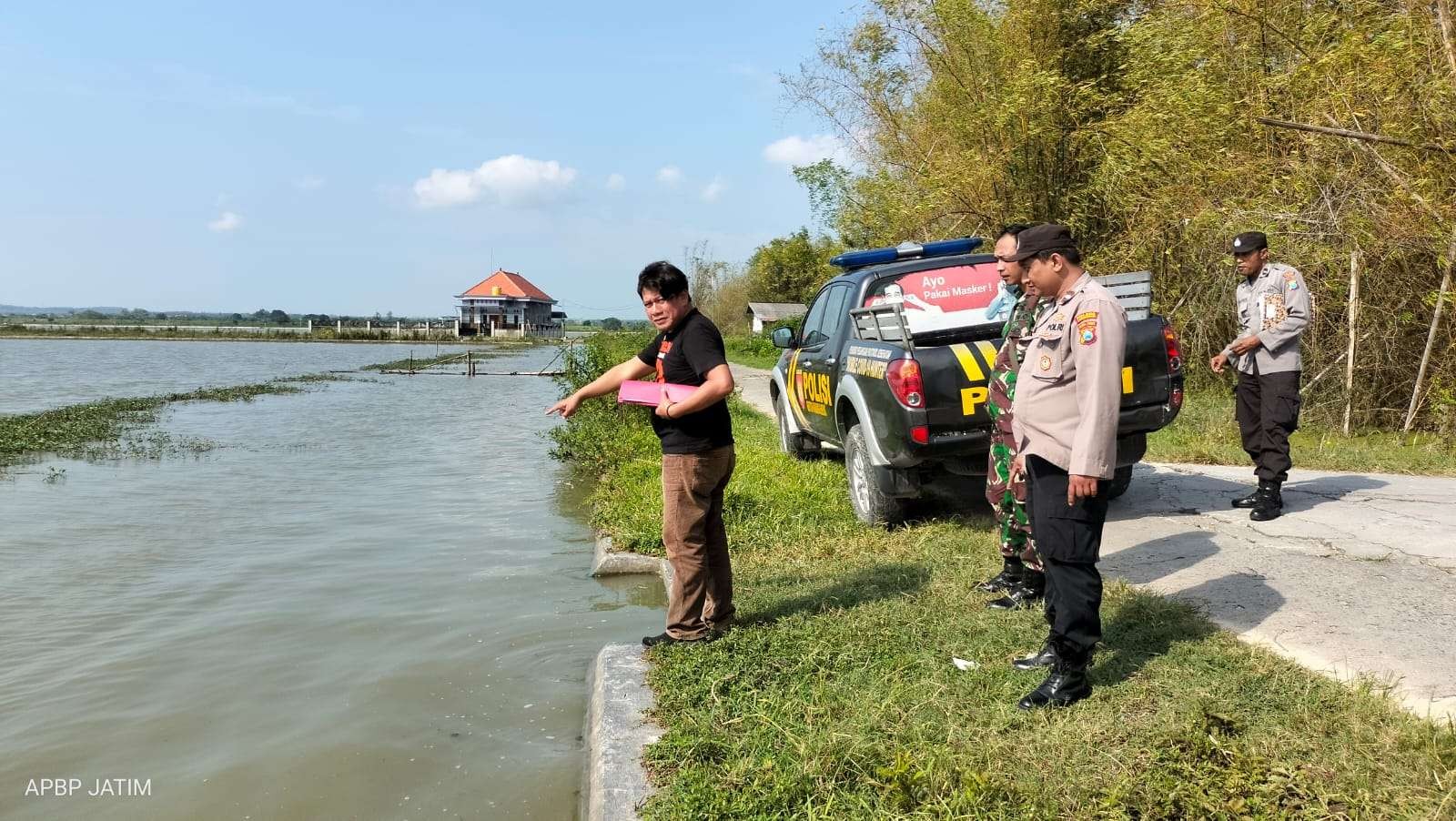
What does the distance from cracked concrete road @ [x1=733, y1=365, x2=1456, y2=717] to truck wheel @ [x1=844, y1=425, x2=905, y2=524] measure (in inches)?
54.4

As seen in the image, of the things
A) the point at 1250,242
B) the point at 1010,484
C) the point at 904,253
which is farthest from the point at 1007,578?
the point at 904,253

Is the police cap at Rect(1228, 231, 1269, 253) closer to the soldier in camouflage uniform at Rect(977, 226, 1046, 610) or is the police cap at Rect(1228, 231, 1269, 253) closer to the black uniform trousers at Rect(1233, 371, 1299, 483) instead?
the black uniform trousers at Rect(1233, 371, 1299, 483)

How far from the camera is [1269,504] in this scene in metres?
6.37

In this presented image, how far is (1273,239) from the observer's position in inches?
402

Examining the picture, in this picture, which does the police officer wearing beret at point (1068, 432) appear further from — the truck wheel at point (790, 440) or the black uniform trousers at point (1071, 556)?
the truck wheel at point (790, 440)

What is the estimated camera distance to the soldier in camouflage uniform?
4.68 metres

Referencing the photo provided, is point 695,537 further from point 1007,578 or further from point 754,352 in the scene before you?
point 754,352

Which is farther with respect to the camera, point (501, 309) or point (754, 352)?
point (501, 309)

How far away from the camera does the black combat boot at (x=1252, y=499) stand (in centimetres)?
643

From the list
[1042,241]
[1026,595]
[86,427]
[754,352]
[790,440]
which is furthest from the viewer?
[754,352]

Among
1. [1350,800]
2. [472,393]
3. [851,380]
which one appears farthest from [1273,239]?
[472,393]

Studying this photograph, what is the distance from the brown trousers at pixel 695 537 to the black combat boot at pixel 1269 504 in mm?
3755

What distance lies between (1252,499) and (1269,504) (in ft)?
0.76

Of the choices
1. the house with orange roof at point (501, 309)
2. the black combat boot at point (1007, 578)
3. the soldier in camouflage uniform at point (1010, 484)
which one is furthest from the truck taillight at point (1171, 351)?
the house with orange roof at point (501, 309)
